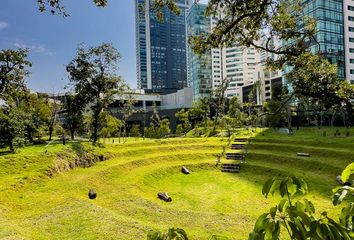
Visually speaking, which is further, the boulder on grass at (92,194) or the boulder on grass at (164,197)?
the boulder on grass at (164,197)

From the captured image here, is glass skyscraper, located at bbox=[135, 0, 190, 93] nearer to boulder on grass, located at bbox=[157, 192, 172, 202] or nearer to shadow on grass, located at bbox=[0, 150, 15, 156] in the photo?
shadow on grass, located at bbox=[0, 150, 15, 156]

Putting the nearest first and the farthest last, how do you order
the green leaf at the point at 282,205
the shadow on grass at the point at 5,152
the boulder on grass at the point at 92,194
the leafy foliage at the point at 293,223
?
the leafy foliage at the point at 293,223, the green leaf at the point at 282,205, the boulder on grass at the point at 92,194, the shadow on grass at the point at 5,152

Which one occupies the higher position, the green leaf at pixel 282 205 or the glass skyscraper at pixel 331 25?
the glass skyscraper at pixel 331 25

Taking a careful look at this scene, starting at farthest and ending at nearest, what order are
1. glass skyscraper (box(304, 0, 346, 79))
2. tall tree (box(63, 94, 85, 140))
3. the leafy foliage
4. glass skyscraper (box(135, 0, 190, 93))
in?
1. glass skyscraper (box(135, 0, 190, 93))
2. glass skyscraper (box(304, 0, 346, 79))
3. tall tree (box(63, 94, 85, 140))
4. the leafy foliage

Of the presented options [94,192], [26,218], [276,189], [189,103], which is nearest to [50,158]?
[94,192]

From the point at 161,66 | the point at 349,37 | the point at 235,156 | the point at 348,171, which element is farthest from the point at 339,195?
the point at 161,66

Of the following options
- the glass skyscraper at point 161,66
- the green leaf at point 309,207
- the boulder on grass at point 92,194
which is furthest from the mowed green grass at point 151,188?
the glass skyscraper at point 161,66

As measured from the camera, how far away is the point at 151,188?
15.0m

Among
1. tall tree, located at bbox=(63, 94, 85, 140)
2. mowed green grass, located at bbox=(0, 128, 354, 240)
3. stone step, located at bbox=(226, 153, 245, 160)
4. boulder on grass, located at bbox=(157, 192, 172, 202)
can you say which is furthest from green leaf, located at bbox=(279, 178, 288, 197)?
tall tree, located at bbox=(63, 94, 85, 140)

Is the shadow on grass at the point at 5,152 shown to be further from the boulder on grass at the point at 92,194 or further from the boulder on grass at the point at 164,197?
the boulder on grass at the point at 164,197

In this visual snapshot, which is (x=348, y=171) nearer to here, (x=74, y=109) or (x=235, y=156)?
(x=235, y=156)

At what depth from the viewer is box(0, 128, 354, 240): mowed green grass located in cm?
885

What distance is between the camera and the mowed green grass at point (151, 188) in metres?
8.85

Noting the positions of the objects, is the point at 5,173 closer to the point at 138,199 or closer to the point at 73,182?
the point at 73,182
